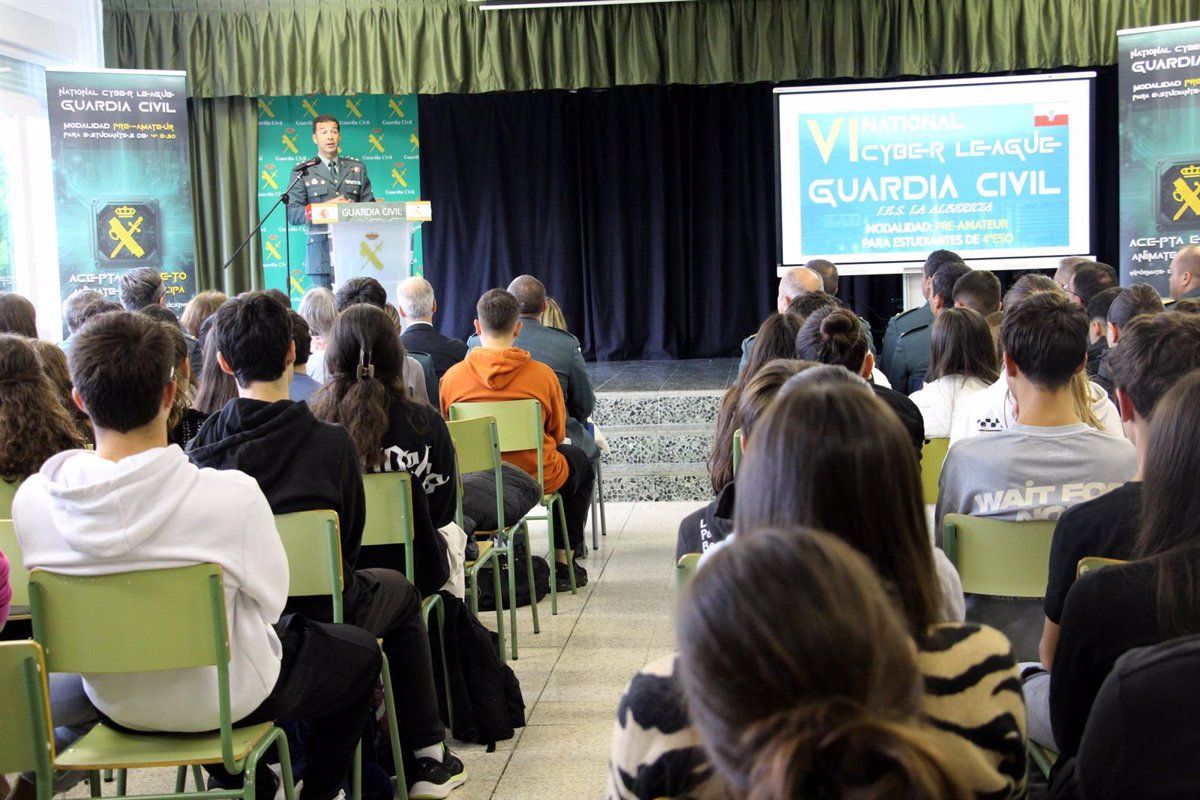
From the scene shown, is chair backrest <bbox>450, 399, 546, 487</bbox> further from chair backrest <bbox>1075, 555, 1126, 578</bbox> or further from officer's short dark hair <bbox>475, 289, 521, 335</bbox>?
chair backrest <bbox>1075, 555, 1126, 578</bbox>

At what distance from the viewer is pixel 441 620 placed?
10.1 feet

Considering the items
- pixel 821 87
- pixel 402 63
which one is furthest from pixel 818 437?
pixel 402 63

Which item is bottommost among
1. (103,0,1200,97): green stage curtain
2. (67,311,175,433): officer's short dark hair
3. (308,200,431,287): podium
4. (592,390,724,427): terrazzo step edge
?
(592,390,724,427): terrazzo step edge

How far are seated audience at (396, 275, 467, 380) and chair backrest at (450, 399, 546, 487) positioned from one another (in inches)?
33.0

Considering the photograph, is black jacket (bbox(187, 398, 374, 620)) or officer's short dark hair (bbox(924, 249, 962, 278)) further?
officer's short dark hair (bbox(924, 249, 962, 278))

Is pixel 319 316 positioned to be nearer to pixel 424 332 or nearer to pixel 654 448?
pixel 424 332

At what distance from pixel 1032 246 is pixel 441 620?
19.3 ft

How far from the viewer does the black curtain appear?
9.19 metres

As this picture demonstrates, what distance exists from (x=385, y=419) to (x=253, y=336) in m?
0.47

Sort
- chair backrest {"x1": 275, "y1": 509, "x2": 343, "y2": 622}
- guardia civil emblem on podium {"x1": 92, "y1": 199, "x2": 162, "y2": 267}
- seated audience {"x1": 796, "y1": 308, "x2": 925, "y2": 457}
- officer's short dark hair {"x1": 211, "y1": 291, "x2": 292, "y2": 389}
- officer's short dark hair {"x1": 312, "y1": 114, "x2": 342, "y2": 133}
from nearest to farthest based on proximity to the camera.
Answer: chair backrest {"x1": 275, "y1": 509, "x2": 343, "y2": 622} < officer's short dark hair {"x1": 211, "y1": 291, "x2": 292, "y2": 389} < seated audience {"x1": 796, "y1": 308, "x2": 925, "y2": 457} < guardia civil emblem on podium {"x1": 92, "y1": 199, "x2": 162, "y2": 267} < officer's short dark hair {"x1": 312, "y1": 114, "x2": 342, "y2": 133}

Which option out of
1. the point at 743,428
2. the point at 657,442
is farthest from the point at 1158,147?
the point at 743,428

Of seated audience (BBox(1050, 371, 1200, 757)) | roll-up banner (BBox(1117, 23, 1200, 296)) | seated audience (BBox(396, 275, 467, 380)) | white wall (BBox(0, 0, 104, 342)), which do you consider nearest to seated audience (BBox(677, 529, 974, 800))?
seated audience (BBox(1050, 371, 1200, 757))

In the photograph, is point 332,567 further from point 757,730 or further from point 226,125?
point 226,125

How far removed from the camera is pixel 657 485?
20.9 feet
